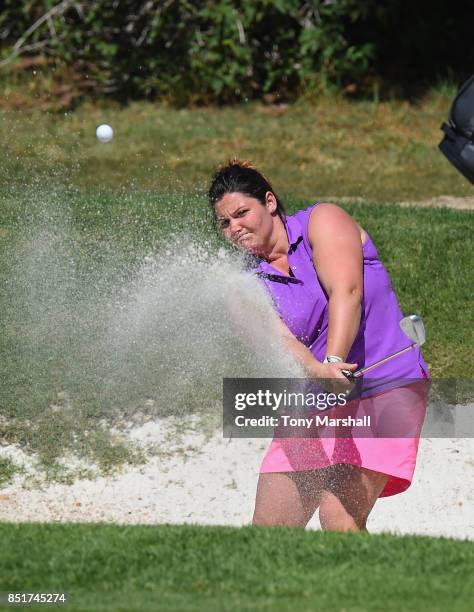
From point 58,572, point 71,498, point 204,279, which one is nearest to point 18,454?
point 71,498

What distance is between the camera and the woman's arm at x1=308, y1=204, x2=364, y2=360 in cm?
445

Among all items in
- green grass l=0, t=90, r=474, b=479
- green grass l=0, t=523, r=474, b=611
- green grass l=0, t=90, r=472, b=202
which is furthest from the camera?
green grass l=0, t=90, r=472, b=202

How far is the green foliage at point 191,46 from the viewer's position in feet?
41.0

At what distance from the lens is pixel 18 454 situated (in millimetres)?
6969

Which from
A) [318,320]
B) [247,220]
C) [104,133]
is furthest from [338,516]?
[104,133]

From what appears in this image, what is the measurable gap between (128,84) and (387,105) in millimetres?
2496

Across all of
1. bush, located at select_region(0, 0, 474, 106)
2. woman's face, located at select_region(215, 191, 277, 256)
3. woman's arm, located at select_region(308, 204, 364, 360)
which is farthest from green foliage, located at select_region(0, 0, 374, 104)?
woman's arm, located at select_region(308, 204, 364, 360)

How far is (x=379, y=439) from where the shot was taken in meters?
4.71

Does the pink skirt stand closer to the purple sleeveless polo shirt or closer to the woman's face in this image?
the purple sleeveless polo shirt

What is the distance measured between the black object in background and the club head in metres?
0.86

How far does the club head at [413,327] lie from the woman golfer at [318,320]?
5.9 inches

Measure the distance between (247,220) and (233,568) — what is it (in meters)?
1.21

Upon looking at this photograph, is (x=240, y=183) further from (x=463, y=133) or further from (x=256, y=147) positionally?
(x=256, y=147)

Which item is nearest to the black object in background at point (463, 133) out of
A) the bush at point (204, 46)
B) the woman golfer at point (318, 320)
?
the woman golfer at point (318, 320)
